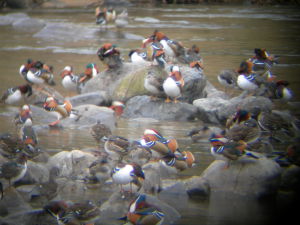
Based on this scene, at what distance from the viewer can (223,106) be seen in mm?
10617

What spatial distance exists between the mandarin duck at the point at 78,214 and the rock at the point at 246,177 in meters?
1.51

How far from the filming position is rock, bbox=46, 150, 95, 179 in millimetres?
7652

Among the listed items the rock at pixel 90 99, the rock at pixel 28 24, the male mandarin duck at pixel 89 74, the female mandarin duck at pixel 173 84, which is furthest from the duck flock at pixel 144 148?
the rock at pixel 28 24

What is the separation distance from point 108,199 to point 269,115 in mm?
3398

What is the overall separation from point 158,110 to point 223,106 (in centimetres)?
129

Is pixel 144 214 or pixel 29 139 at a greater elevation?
pixel 144 214

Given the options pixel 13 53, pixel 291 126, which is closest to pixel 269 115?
pixel 291 126

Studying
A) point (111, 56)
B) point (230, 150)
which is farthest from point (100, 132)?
point (111, 56)

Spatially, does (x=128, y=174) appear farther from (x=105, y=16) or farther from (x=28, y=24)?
(x=28, y=24)

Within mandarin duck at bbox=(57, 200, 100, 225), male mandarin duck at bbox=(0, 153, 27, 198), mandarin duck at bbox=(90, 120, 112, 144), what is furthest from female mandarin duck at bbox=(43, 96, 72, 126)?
mandarin duck at bbox=(57, 200, 100, 225)

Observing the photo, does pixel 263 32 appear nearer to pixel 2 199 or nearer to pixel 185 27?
pixel 185 27

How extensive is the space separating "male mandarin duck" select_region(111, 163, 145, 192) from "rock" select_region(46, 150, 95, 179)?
0.72 m

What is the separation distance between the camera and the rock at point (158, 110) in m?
10.9

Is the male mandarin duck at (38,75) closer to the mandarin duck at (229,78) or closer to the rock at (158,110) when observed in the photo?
the rock at (158,110)
